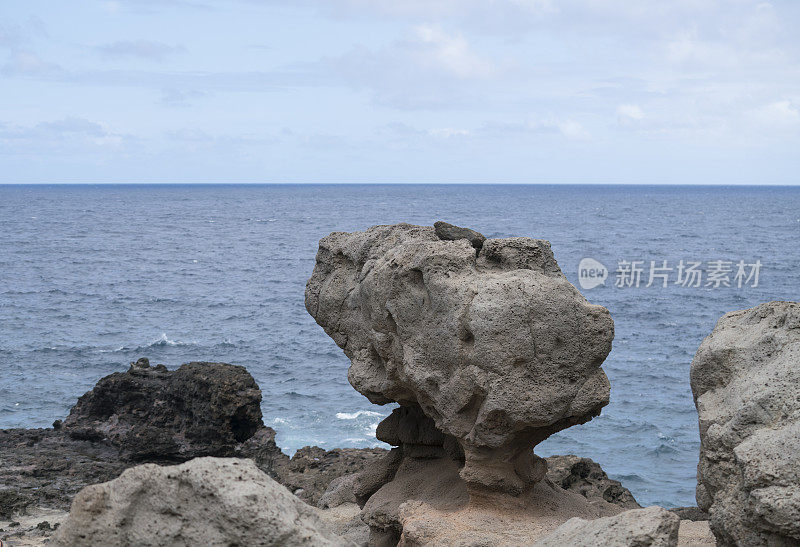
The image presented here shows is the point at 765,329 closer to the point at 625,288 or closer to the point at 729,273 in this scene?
the point at 625,288

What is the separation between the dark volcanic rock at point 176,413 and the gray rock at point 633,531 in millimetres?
10636

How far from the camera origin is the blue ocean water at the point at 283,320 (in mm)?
23453

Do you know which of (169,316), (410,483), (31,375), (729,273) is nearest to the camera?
(410,483)

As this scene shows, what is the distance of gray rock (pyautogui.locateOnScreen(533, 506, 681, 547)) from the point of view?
6227 mm

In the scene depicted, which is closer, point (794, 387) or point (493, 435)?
point (794, 387)

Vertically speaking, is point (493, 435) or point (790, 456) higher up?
point (790, 456)

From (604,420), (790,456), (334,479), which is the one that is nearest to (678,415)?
(604,420)

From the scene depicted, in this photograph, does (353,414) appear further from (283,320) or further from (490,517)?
(490,517)

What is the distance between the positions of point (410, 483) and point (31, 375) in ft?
71.3

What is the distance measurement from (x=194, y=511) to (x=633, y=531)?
124 inches

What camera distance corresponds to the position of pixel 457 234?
35.1 ft

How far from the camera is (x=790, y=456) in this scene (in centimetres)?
637

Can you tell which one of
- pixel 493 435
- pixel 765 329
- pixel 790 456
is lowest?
A: pixel 493 435

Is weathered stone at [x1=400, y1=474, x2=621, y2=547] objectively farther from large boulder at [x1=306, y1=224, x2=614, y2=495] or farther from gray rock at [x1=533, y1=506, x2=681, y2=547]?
gray rock at [x1=533, y1=506, x2=681, y2=547]
